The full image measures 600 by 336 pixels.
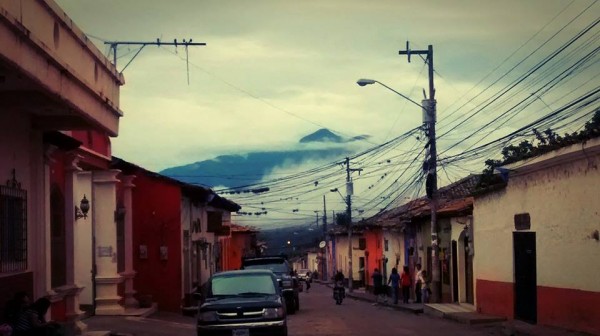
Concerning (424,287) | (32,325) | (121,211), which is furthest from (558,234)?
(424,287)

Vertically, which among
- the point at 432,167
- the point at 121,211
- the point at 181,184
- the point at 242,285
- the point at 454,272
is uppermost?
the point at 432,167

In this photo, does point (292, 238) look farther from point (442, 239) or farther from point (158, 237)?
point (158, 237)

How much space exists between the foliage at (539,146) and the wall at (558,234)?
26 centimetres

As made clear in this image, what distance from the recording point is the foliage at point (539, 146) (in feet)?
66.7

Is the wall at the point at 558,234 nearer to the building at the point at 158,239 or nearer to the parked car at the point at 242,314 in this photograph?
the parked car at the point at 242,314

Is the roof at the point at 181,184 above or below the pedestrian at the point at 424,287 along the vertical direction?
above

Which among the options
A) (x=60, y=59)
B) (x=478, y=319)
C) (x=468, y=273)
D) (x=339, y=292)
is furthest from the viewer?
(x=339, y=292)

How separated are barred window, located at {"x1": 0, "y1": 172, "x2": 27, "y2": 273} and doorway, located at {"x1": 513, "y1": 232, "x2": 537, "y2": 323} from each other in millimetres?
14129

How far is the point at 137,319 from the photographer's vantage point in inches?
948

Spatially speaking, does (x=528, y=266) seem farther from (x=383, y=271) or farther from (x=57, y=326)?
(x=383, y=271)

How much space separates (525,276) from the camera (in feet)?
82.0

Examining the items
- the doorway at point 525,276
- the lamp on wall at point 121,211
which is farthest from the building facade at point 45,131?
the doorway at point 525,276

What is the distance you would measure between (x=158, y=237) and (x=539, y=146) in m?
13.2

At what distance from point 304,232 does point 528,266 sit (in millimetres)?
133160
